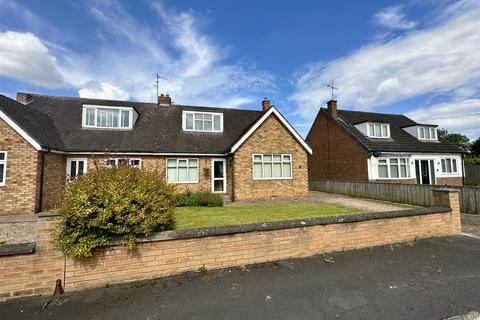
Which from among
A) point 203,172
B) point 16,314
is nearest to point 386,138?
point 203,172

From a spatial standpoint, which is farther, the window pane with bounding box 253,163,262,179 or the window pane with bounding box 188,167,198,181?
the window pane with bounding box 188,167,198,181

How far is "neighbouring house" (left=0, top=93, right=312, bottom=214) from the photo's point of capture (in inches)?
497

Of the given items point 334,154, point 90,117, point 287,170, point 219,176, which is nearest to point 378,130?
point 334,154

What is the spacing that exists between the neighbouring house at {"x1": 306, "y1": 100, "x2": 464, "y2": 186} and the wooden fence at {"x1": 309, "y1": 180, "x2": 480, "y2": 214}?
1.98 meters

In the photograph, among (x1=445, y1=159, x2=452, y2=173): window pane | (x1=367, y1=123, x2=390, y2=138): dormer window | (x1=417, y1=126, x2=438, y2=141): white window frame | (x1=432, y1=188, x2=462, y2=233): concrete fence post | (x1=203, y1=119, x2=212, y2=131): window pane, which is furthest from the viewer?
(x1=417, y1=126, x2=438, y2=141): white window frame

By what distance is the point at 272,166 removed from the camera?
14375mm

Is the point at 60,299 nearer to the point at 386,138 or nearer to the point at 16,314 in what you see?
the point at 16,314

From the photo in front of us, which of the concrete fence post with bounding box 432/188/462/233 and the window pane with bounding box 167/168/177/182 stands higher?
the window pane with bounding box 167/168/177/182

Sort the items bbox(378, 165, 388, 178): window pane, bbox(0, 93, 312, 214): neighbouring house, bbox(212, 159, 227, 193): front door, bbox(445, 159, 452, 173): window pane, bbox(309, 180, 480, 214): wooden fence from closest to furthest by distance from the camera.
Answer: bbox(309, 180, 480, 214): wooden fence → bbox(0, 93, 312, 214): neighbouring house → bbox(212, 159, 227, 193): front door → bbox(378, 165, 388, 178): window pane → bbox(445, 159, 452, 173): window pane

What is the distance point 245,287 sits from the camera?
4.23 metres

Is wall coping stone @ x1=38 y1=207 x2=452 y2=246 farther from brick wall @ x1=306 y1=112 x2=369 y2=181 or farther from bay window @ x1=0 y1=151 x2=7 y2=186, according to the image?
brick wall @ x1=306 y1=112 x2=369 y2=181

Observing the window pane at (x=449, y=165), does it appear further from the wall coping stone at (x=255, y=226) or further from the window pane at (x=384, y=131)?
the wall coping stone at (x=255, y=226)

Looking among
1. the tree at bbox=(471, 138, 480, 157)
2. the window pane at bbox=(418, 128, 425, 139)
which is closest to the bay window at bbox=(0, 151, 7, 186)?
the window pane at bbox=(418, 128, 425, 139)

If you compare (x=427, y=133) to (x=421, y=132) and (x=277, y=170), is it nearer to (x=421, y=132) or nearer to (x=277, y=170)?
(x=421, y=132)
